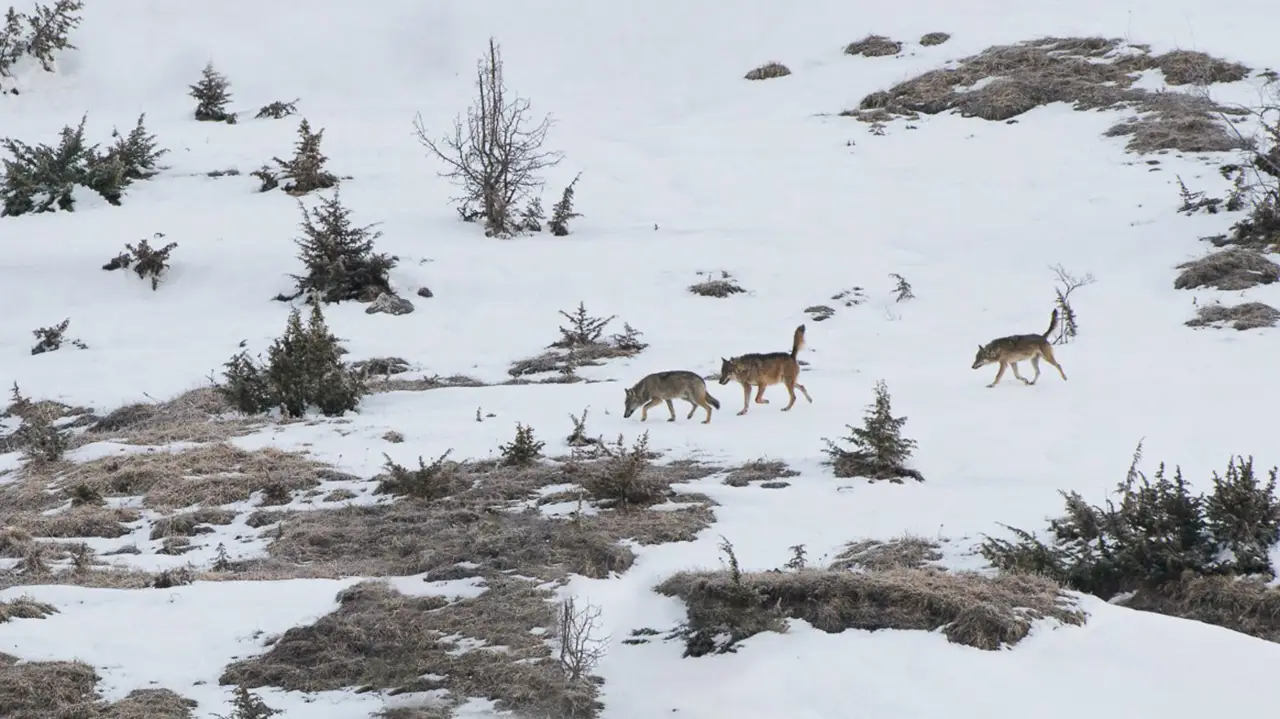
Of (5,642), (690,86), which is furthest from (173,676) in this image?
(690,86)

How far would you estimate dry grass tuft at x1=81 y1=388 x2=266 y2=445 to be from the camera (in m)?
12.4

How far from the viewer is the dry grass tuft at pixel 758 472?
33.2 feet

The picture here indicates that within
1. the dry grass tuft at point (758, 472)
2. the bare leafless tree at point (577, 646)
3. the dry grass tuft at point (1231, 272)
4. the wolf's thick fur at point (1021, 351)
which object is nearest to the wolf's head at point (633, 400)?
the dry grass tuft at point (758, 472)

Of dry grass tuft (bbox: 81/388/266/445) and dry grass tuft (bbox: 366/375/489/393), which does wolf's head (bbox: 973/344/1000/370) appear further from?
dry grass tuft (bbox: 81/388/266/445)

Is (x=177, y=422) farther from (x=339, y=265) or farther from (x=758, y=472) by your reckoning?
Result: (x=758, y=472)

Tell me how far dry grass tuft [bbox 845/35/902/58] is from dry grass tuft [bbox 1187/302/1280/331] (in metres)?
17.2

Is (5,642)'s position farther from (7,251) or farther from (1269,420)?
(7,251)

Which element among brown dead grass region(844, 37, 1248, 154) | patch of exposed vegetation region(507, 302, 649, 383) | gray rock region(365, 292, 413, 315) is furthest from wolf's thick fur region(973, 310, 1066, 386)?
brown dead grass region(844, 37, 1248, 154)

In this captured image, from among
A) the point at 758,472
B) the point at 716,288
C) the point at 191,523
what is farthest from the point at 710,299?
the point at 191,523

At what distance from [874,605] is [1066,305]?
11353mm

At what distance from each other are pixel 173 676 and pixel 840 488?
5590 millimetres

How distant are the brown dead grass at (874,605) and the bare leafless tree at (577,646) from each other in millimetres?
497

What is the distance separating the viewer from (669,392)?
42.3 ft

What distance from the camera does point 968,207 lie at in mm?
22984
